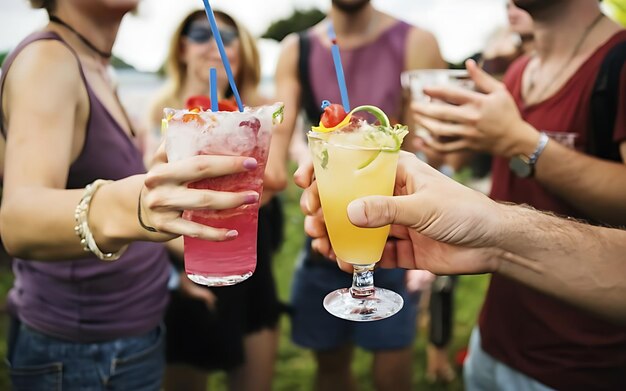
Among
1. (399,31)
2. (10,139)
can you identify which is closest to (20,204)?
(10,139)

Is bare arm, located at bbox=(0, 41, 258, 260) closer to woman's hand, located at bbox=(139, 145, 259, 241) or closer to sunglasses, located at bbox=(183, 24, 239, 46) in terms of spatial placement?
woman's hand, located at bbox=(139, 145, 259, 241)

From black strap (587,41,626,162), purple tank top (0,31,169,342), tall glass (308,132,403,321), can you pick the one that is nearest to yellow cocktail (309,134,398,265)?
tall glass (308,132,403,321)

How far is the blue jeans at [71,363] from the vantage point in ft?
6.30

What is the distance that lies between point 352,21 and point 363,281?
194 cm

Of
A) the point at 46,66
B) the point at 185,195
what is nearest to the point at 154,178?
the point at 185,195

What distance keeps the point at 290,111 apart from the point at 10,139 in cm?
173

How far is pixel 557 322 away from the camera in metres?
2.08

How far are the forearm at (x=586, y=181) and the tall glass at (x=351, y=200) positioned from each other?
2.75 ft

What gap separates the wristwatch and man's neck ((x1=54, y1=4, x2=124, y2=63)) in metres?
1.55

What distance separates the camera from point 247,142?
4.44ft

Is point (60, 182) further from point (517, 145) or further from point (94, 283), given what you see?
point (517, 145)

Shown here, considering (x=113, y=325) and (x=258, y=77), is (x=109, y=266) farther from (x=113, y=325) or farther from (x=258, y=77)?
(x=258, y=77)

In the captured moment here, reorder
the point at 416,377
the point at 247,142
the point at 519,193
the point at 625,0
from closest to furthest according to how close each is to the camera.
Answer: the point at 247,142, the point at 519,193, the point at 625,0, the point at 416,377

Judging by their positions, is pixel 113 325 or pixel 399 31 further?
pixel 399 31
